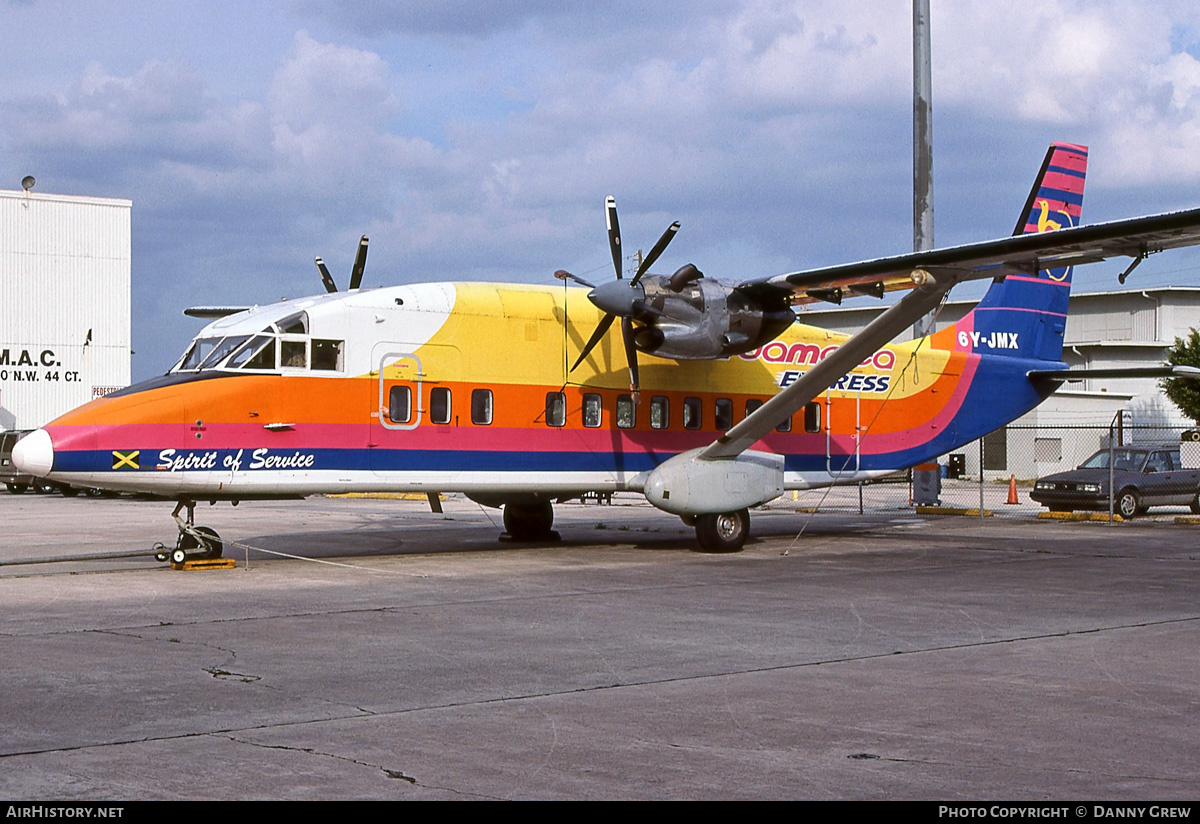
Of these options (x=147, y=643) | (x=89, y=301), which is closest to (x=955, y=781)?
(x=147, y=643)

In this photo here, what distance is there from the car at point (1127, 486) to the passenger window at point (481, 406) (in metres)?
15.9

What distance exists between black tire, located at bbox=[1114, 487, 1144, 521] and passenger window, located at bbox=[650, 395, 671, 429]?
14160 mm

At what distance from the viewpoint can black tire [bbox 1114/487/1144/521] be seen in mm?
28859

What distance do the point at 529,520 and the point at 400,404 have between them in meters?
4.41

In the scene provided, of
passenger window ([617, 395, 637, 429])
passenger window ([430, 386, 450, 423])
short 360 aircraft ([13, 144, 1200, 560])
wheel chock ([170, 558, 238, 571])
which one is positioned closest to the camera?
short 360 aircraft ([13, 144, 1200, 560])

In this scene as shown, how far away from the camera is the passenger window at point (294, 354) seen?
16750mm

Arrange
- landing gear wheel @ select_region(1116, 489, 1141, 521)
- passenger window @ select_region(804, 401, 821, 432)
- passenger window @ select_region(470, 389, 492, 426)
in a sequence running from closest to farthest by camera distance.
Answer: passenger window @ select_region(470, 389, 492, 426) → passenger window @ select_region(804, 401, 821, 432) → landing gear wheel @ select_region(1116, 489, 1141, 521)

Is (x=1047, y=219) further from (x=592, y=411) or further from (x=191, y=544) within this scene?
(x=191, y=544)

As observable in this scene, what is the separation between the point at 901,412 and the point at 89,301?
1581 inches

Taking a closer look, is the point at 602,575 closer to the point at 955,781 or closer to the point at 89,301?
the point at 955,781

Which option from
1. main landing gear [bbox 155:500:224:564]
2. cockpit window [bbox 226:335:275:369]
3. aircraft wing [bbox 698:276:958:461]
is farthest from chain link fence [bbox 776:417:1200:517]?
main landing gear [bbox 155:500:224:564]

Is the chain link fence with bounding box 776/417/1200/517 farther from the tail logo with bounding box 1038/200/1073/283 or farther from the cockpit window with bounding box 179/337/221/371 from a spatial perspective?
the cockpit window with bounding box 179/337/221/371

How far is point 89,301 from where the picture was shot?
170 ft

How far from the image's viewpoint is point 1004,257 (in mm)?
16734
